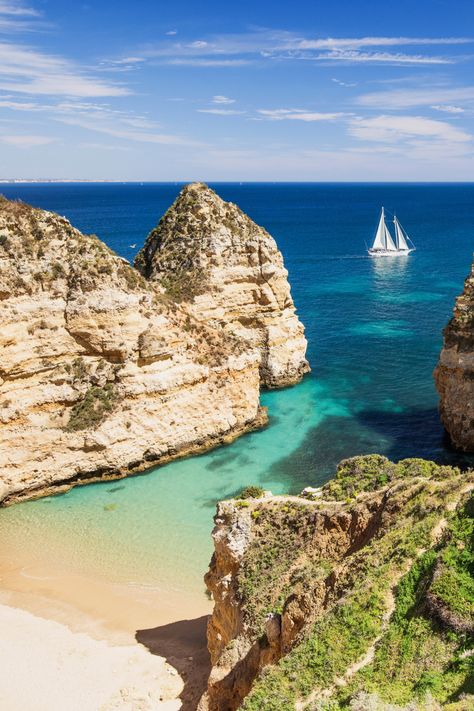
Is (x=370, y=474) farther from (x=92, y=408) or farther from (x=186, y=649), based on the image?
(x=92, y=408)

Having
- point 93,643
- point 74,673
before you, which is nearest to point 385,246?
point 93,643

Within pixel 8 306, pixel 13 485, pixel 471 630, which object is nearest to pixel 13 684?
pixel 13 485

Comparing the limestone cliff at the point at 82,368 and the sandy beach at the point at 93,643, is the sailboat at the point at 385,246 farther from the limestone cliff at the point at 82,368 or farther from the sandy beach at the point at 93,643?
the sandy beach at the point at 93,643

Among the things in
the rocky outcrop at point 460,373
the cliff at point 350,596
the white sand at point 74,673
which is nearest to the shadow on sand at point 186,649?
the white sand at point 74,673

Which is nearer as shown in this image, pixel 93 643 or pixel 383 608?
pixel 383 608

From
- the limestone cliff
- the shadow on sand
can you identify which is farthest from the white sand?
the limestone cliff

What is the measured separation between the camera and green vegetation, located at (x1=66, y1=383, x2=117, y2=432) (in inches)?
1250

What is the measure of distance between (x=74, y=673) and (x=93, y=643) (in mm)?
1677

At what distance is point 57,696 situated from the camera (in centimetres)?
1927

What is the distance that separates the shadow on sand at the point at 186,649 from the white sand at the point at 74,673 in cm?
29

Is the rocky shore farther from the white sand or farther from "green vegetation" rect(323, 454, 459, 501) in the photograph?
"green vegetation" rect(323, 454, 459, 501)

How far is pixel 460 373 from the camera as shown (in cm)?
3338

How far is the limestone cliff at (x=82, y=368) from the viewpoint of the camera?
101ft

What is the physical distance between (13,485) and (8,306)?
30.5 feet
